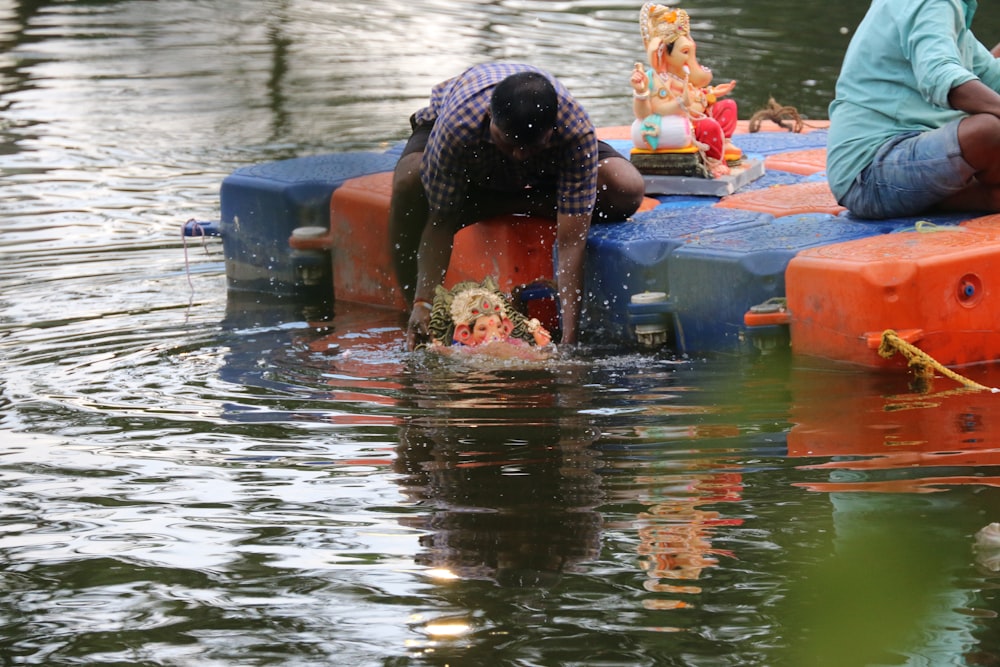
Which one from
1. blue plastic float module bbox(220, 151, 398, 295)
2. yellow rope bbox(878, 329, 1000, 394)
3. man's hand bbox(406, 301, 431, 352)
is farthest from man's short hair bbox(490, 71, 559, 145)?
blue plastic float module bbox(220, 151, 398, 295)

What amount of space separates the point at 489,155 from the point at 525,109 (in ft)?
2.17

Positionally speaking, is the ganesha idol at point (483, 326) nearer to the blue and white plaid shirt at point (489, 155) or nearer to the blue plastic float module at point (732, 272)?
the blue and white plaid shirt at point (489, 155)

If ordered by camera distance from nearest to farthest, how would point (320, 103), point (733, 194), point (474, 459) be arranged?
point (474, 459), point (733, 194), point (320, 103)

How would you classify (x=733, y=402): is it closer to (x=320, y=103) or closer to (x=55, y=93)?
(x=320, y=103)

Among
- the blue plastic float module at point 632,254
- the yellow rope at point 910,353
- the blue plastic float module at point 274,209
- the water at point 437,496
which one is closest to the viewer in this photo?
the water at point 437,496

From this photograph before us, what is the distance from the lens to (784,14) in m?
17.0

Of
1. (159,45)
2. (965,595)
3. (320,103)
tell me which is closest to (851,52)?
(965,595)

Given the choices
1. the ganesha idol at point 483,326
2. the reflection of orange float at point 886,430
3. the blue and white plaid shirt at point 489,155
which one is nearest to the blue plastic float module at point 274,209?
the blue and white plaid shirt at point 489,155

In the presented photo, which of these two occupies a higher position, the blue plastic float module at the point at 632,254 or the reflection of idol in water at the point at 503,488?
the blue plastic float module at the point at 632,254

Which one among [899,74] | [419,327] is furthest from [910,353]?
[419,327]

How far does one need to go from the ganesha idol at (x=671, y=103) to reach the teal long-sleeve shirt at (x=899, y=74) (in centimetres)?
92

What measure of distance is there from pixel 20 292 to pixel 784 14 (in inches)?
468

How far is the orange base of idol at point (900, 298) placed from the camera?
16.8 feet

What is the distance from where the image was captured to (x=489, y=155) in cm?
589
